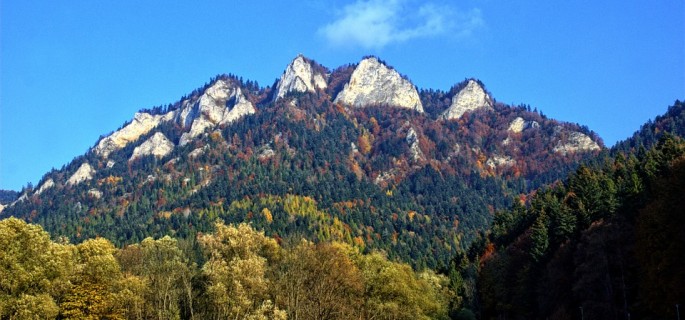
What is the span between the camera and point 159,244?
90.1 m

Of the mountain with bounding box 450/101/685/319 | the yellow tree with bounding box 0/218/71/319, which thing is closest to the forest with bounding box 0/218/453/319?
the yellow tree with bounding box 0/218/71/319

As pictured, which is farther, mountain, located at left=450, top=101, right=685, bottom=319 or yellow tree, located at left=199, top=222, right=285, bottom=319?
mountain, located at left=450, top=101, right=685, bottom=319

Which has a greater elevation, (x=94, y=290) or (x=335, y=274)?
(x=94, y=290)

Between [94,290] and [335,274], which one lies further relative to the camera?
[335,274]

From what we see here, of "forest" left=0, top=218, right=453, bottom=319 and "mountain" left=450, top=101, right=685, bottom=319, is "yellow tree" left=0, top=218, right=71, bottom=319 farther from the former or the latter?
"mountain" left=450, top=101, right=685, bottom=319

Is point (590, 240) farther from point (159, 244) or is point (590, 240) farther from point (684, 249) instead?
point (159, 244)

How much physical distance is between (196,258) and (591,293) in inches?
2803

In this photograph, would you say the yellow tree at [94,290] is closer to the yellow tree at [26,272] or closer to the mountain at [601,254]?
the yellow tree at [26,272]

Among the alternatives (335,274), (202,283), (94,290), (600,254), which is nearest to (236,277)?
(202,283)

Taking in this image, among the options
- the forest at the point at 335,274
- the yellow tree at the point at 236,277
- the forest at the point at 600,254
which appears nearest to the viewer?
the forest at the point at 335,274

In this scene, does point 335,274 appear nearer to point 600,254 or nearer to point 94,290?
point 94,290

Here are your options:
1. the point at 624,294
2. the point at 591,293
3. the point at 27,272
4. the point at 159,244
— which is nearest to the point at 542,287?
the point at 591,293

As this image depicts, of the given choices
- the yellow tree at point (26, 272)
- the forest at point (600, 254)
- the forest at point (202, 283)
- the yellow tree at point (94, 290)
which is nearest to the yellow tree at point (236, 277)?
the forest at point (202, 283)

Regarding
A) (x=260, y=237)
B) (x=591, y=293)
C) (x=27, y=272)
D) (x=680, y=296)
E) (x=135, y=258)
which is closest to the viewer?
(x=27, y=272)
